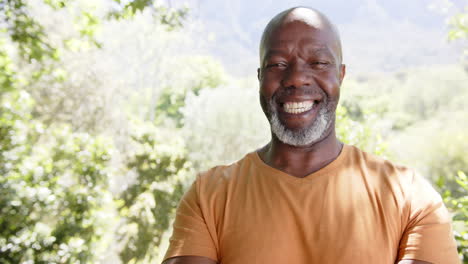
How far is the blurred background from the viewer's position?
10.2 feet

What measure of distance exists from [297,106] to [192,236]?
0.40m

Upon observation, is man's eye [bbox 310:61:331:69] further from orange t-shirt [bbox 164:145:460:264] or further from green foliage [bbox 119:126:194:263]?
green foliage [bbox 119:126:194:263]

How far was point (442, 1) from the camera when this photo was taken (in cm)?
350

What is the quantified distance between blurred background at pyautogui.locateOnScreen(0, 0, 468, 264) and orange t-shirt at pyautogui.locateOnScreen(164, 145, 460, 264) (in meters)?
0.81

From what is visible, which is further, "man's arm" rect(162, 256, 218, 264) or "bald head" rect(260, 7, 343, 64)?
"bald head" rect(260, 7, 343, 64)

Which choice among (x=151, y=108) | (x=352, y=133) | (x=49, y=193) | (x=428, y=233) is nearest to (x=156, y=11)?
(x=352, y=133)

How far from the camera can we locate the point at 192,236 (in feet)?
2.97

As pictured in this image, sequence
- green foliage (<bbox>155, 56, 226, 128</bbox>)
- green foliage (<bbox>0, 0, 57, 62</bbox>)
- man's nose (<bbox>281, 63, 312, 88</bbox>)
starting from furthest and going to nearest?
green foliage (<bbox>155, 56, 226, 128</bbox>)
green foliage (<bbox>0, 0, 57, 62</bbox>)
man's nose (<bbox>281, 63, 312, 88</bbox>)

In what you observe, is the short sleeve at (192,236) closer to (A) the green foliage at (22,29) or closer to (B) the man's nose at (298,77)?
(B) the man's nose at (298,77)

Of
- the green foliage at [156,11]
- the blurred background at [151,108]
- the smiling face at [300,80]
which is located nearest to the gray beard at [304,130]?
the smiling face at [300,80]

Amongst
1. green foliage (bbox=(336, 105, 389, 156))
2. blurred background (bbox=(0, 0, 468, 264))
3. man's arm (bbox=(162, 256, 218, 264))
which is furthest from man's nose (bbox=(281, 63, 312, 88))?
green foliage (bbox=(336, 105, 389, 156))

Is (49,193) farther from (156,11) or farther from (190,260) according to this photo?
(190,260)

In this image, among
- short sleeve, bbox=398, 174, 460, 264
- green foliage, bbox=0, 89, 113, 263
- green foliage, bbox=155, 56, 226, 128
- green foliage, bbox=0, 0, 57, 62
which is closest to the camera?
short sleeve, bbox=398, 174, 460, 264

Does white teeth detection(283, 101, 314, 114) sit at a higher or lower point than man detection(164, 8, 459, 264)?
higher
